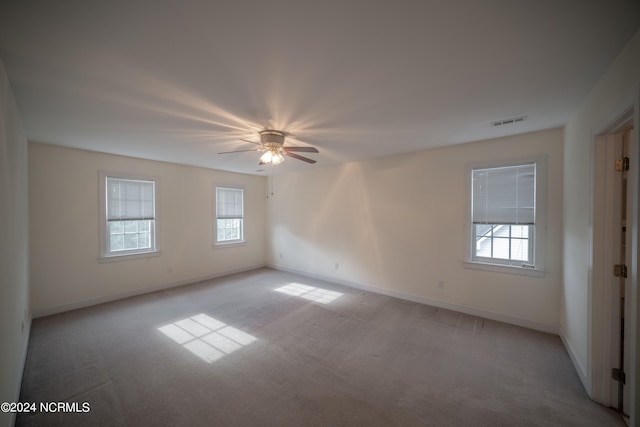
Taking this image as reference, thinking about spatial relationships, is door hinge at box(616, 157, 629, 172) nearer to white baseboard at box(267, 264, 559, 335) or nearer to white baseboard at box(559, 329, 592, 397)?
white baseboard at box(559, 329, 592, 397)

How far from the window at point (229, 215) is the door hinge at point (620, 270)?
6.03 m

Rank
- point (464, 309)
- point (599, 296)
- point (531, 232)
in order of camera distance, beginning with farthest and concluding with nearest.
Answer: point (464, 309)
point (531, 232)
point (599, 296)

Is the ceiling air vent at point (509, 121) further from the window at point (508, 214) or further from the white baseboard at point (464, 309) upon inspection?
the white baseboard at point (464, 309)

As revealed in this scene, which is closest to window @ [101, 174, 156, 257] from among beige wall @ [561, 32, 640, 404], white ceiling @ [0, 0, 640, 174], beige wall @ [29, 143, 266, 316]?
beige wall @ [29, 143, 266, 316]

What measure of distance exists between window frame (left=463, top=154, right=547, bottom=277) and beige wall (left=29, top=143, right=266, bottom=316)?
4969 mm

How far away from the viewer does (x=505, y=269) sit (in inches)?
133

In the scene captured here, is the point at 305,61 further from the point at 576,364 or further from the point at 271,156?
the point at 576,364

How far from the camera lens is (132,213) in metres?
4.47

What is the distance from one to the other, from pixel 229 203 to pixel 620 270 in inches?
242

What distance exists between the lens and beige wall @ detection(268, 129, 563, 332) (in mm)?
3145

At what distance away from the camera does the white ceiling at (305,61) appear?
4.16 feet

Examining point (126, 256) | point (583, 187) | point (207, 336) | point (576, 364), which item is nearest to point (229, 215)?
point (126, 256)

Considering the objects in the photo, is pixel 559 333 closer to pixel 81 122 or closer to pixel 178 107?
pixel 178 107

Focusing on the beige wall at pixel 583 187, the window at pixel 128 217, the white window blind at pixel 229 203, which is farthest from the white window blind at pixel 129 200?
the beige wall at pixel 583 187
